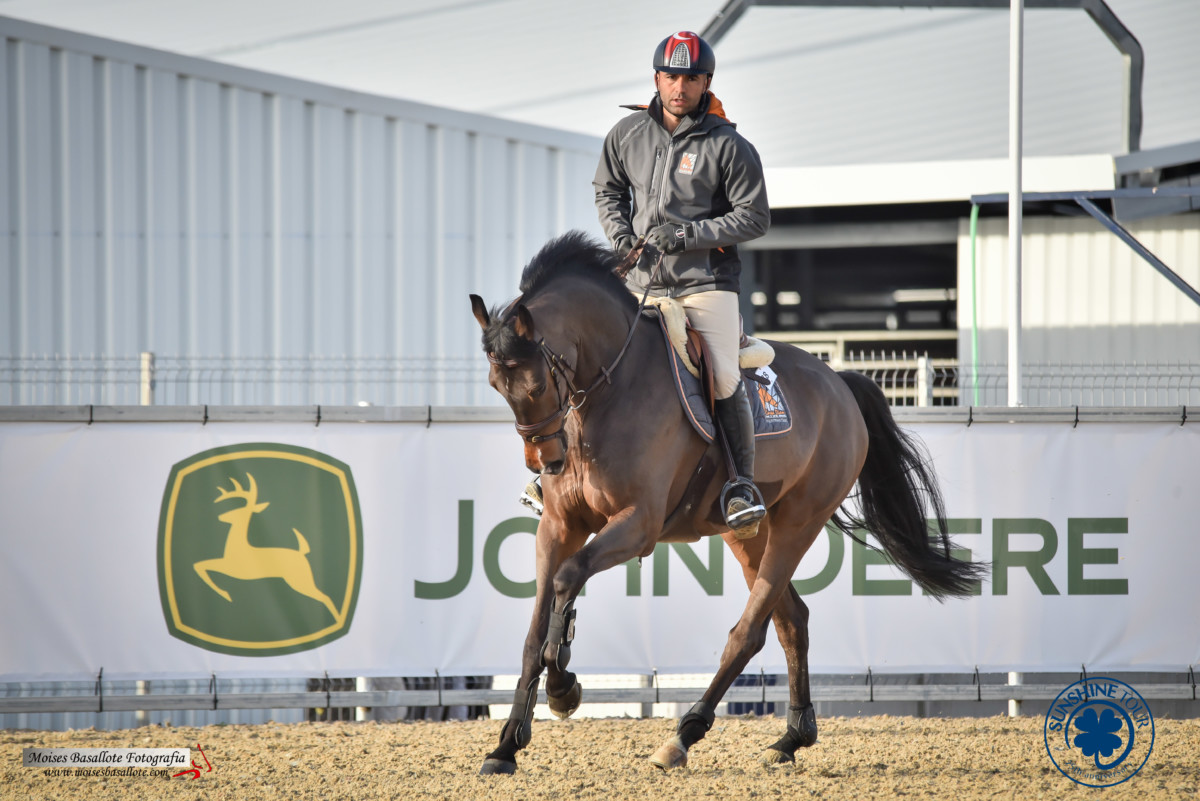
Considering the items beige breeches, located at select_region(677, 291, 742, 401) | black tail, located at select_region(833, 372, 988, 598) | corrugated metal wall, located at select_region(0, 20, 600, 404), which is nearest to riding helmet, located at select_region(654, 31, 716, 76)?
beige breeches, located at select_region(677, 291, 742, 401)

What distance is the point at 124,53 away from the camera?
9.66 metres

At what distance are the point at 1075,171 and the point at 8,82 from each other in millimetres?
10293

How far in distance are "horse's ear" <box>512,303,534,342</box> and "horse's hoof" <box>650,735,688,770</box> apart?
80.9 inches

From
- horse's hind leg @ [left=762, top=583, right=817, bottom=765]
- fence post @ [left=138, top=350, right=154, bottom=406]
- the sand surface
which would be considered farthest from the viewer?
fence post @ [left=138, top=350, right=154, bottom=406]

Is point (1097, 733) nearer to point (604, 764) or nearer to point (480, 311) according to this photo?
point (604, 764)

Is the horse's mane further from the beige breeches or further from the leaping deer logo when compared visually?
the leaping deer logo

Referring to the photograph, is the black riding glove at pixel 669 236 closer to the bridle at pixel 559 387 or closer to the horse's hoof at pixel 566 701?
the bridle at pixel 559 387

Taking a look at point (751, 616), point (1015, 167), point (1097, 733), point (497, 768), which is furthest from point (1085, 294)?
point (497, 768)

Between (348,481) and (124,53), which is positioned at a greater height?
(124,53)

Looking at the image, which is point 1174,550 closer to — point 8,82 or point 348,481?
point 348,481

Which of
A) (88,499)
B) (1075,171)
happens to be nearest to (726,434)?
(88,499)

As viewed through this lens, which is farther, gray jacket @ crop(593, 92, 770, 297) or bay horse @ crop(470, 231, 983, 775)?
gray jacket @ crop(593, 92, 770, 297)

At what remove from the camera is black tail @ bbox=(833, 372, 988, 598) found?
19.1 ft

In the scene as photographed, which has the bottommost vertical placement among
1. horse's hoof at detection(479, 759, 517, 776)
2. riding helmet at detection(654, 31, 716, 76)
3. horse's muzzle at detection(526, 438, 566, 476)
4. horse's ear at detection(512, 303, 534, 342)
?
horse's hoof at detection(479, 759, 517, 776)
